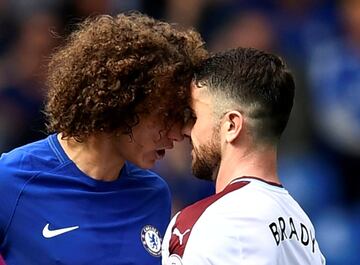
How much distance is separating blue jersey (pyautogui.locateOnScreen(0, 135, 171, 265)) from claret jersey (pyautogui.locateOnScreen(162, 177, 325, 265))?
0.35 meters

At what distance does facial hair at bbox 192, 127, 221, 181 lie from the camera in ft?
9.10

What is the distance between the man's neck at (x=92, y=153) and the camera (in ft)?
10.1

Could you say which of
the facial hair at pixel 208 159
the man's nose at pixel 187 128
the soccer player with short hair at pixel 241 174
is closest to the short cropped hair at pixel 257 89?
the soccer player with short hair at pixel 241 174

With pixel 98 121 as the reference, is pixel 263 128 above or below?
above

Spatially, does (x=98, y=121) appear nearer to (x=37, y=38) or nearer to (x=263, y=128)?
(x=263, y=128)

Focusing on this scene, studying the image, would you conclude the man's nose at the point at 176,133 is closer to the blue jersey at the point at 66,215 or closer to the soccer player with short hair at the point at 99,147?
the soccer player with short hair at the point at 99,147

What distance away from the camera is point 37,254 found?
292cm

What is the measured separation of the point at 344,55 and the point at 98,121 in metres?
3.16

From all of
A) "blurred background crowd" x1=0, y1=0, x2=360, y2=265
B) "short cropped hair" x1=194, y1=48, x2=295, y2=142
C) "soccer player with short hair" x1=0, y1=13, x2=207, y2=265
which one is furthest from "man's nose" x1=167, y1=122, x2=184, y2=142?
"blurred background crowd" x1=0, y1=0, x2=360, y2=265

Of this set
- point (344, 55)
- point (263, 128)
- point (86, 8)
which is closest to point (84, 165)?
point (263, 128)

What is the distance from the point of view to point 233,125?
2719mm

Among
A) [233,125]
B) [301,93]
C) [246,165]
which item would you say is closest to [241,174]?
[246,165]

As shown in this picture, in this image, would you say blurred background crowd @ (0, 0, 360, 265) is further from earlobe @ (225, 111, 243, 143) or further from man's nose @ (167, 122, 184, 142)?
earlobe @ (225, 111, 243, 143)

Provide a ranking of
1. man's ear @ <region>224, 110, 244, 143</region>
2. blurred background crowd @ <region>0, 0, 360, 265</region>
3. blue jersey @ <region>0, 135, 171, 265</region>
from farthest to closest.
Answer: blurred background crowd @ <region>0, 0, 360, 265</region> < blue jersey @ <region>0, 135, 171, 265</region> < man's ear @ <region>224, 110, 244, 143</region>
